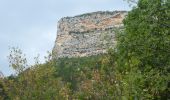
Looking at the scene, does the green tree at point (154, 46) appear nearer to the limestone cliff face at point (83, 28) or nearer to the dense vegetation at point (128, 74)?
the dense vegetation at point (128, 74)

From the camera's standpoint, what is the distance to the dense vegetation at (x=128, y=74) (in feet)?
72.5

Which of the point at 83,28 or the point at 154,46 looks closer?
the point at 154,46

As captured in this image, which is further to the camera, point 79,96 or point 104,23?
point 104,23

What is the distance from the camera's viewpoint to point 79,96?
27.0 metres

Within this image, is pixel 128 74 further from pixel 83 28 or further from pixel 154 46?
pixel 83 28

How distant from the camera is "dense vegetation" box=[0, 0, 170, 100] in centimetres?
2211

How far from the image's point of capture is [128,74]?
2161 cm

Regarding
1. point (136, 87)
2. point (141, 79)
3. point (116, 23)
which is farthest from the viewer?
point (116, 23)

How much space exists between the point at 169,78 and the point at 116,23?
95.3 m

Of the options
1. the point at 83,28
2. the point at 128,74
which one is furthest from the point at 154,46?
the point at 83,28

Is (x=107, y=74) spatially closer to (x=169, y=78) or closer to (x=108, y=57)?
(x=108, y=57)

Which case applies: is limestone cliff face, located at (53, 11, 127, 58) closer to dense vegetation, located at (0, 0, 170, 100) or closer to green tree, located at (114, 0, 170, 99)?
dense vegetation, located at (0, 0, 170, 100)

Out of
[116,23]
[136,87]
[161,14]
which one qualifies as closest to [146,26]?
[161,14]

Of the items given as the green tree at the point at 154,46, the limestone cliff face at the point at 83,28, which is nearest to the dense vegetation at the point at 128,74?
the green tree at the point at 154,46
